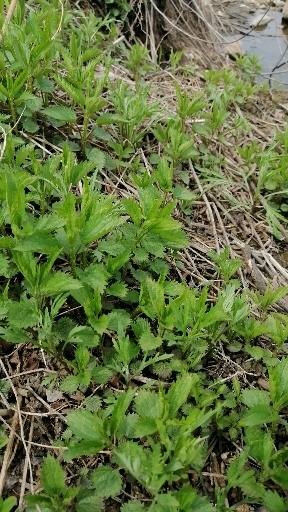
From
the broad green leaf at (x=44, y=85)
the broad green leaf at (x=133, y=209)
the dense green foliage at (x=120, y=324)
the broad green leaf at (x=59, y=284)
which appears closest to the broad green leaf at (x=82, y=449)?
the dense green foliage at (x=120, y=324)

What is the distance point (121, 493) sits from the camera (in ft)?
4.58

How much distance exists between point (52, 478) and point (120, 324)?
55 cm

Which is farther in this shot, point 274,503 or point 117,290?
point 117,290

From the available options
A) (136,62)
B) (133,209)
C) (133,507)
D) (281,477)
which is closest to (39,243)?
(133,209)

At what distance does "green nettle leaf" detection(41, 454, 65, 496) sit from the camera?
125 cm

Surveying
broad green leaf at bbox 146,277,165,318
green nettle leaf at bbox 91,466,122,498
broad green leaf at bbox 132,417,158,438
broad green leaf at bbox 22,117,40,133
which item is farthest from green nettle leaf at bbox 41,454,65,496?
broad green leaf at bbox 22,117,40,133

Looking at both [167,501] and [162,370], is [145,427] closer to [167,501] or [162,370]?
[167,501]

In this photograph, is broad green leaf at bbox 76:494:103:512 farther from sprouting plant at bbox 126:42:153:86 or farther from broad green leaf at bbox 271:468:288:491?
sprouting plant at bbox 126:42:153:86

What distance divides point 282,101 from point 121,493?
3811 millimetres

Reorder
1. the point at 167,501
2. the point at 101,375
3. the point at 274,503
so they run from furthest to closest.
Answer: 1. the point at 101,375
2. the point at 274,503
3. the point at 167,501

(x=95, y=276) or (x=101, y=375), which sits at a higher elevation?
(x=95, y=276)

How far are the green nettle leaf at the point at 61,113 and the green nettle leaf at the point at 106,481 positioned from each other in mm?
1610

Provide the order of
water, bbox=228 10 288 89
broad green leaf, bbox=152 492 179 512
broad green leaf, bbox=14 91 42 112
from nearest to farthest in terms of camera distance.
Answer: broad green leaf, bbox=152 492 179 512
broad green leaf, bbox=14 91 42 112
water, bbox=228 10 288 89

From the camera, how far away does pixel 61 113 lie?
7.29 feet
